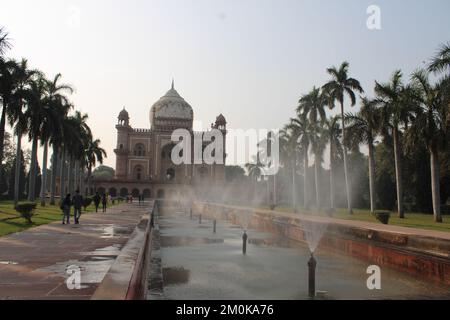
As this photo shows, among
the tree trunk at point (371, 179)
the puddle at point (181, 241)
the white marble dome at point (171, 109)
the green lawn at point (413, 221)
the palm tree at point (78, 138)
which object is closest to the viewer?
the puddle at point (181, 241)

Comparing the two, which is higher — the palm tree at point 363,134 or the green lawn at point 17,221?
the palm tree at point 363,134

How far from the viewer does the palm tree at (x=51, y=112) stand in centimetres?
3288

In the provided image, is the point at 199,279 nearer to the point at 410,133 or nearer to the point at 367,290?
the point at 367,290

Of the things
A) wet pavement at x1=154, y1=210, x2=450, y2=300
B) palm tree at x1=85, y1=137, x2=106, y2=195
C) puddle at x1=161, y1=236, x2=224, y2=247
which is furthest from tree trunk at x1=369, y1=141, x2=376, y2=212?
palm tree at x1=85, y1=137, x2=106, y2=195

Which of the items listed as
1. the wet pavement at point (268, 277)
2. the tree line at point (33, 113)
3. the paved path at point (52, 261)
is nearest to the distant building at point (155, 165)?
the tree line at point (33, 113)

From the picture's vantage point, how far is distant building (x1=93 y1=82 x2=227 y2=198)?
70625 mm

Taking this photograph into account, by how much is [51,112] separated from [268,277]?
2945 centimetres

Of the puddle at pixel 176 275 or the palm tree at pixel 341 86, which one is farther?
the palm tree at pixel 341 86

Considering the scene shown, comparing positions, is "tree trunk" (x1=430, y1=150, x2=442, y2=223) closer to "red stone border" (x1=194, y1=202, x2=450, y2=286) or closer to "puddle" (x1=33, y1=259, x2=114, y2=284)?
"red stone border" (x1=194, y1=202, x2=450, y2=286)

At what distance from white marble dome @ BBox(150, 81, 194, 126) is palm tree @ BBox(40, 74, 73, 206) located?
41.7m

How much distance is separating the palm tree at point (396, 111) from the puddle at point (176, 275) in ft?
59.1

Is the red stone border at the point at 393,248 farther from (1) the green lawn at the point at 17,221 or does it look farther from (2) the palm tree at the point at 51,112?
(2) the palm tree at the point at 51,112

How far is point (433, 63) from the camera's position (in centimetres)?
1881

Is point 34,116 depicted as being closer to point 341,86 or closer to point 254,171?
point 341,86
